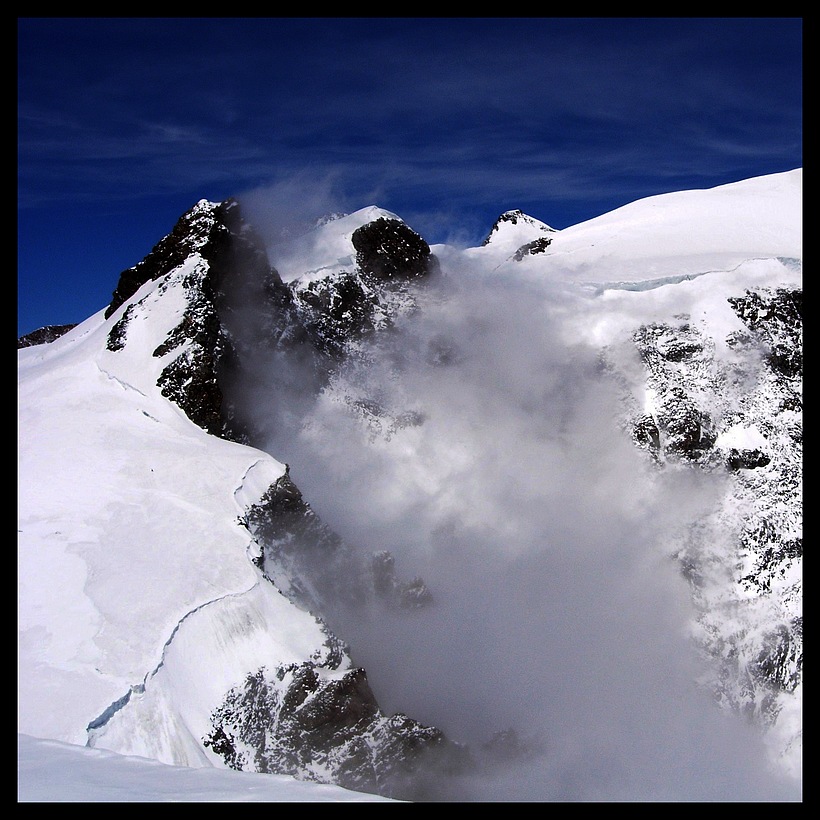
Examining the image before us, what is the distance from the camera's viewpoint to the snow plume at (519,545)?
30328mm

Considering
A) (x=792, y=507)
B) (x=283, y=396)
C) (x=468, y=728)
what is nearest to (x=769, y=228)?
(x=792, y=507)

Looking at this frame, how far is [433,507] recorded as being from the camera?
40500 mm

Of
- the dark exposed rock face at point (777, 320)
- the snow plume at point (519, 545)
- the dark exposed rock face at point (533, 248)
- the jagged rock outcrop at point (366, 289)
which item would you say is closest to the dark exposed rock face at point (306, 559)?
the snow plume at point (519, 545)

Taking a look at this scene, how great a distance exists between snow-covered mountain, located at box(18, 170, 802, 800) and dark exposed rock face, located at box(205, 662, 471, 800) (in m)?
0.08

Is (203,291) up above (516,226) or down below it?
below

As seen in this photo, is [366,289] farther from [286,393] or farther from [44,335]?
[44,335]

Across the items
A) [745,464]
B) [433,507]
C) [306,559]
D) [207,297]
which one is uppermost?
[207,297]

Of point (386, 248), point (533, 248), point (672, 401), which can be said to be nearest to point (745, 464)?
point (672, 401)

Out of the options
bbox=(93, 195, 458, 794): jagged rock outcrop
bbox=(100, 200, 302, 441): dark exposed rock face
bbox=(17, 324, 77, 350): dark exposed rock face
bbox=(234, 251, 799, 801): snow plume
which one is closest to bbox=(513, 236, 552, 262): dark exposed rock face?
bbox=(234, 251, 799, 801): snow plume

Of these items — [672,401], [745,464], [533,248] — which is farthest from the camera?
[533,248]

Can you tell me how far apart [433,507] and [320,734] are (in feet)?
72.4

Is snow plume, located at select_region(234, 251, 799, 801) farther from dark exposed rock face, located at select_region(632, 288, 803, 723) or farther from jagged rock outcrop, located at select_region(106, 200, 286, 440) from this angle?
jagged rock outcrop, located at select_region(106, 200, 286, 440)

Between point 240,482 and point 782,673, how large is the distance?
116 feet

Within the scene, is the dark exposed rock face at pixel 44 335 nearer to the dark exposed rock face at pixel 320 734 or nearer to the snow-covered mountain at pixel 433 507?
the snow-covered mountain at pixel 433 507
